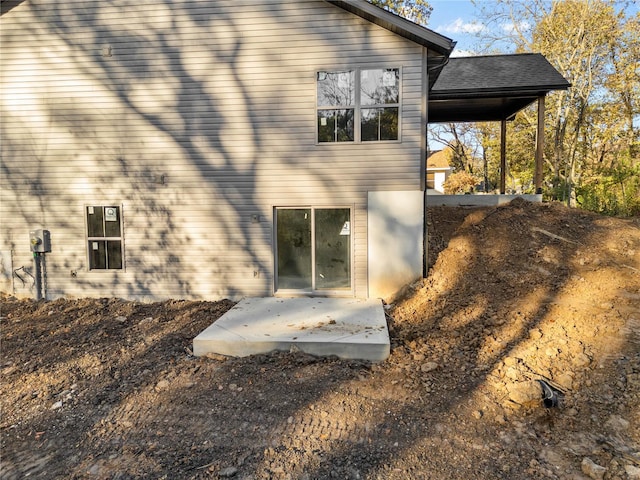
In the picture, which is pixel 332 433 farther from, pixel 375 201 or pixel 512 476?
pixel 375 201

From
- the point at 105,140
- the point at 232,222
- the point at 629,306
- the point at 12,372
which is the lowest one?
the point at 12,372

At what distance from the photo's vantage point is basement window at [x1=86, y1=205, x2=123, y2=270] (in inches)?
293

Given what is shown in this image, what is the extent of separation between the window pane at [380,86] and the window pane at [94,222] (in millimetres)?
5482

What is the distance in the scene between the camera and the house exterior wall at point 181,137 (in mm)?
6824

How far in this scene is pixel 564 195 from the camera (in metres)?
13.6

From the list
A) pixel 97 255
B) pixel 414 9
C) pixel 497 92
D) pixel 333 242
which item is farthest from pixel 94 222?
pixel 414 9

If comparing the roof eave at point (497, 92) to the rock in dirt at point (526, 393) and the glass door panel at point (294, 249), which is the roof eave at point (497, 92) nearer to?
the glass door panel at point (294, 249)

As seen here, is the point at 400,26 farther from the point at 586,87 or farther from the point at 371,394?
the point at 586,87

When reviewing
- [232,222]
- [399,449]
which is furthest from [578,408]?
[232,222]

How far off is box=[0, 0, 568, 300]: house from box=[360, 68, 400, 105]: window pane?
24 millimetres

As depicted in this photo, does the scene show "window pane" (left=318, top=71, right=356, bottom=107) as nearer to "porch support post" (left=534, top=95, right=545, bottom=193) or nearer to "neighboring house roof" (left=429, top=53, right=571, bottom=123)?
"neighboring house roof" (left=429, top=53, right=571, bottom=123)

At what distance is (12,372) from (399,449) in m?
4.54

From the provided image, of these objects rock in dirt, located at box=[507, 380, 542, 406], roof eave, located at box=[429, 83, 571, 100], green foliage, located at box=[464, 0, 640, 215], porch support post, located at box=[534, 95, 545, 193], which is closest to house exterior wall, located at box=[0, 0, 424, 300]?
rock in dirt, located at box=[507, 380, 542, 406]

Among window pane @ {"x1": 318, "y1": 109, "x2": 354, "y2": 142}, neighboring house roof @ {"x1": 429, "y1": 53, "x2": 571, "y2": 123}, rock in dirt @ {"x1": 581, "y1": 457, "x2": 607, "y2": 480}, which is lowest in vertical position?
rock in dirt @ {"x1": 581, "y1": 457, "x2": 607, "y2": 480}
